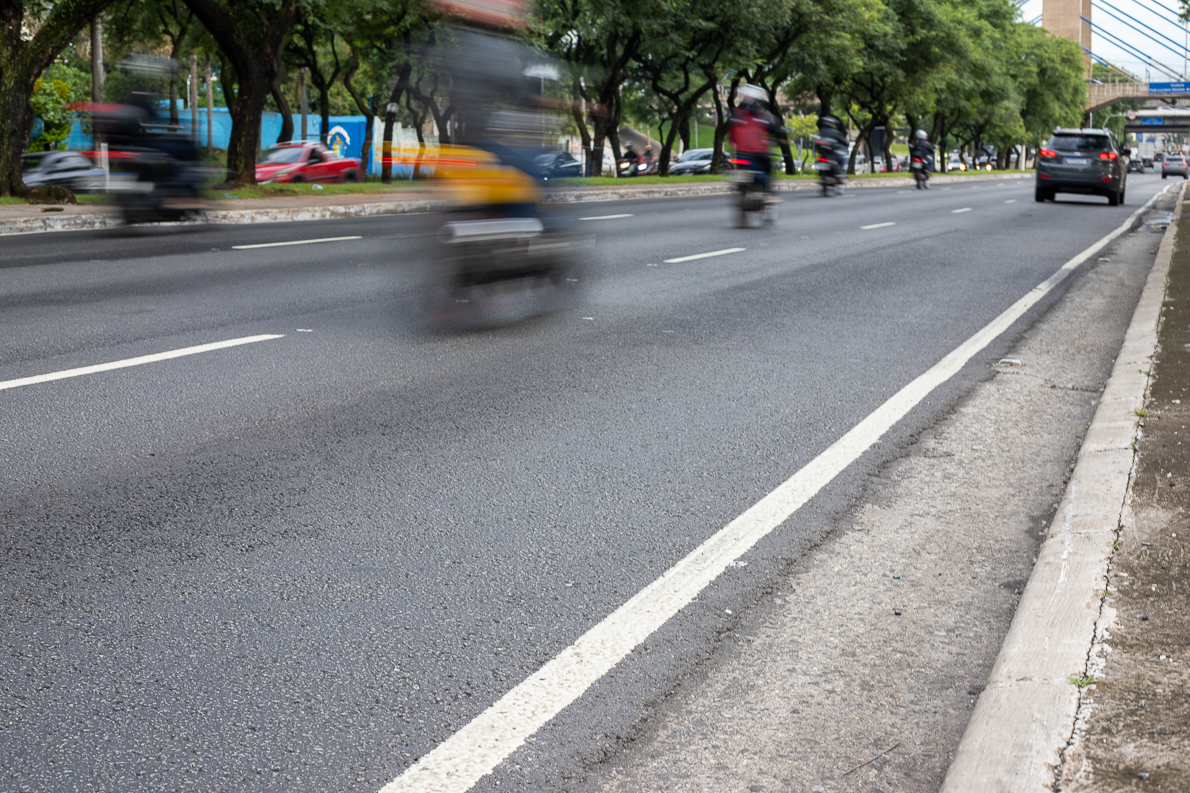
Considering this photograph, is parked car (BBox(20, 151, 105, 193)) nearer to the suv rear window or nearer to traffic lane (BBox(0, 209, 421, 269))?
traffic lane (BBox(0, 209, 421, 269))

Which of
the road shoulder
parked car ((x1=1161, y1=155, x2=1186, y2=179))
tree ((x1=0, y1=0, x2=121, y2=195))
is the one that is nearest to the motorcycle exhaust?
the road shoulder

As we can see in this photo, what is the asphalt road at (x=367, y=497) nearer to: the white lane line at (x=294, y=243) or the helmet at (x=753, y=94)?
the white lane line at (x=294, y=243)

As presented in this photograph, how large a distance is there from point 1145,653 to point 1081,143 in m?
27.9

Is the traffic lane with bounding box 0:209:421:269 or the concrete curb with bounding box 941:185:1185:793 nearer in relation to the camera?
the concrete curb with bounding box 941:185:1185:793

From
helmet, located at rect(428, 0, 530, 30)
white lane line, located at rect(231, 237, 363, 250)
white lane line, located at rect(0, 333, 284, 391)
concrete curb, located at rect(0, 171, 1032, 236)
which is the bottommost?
white lane line, located at rect(0, 333, 284, 391)

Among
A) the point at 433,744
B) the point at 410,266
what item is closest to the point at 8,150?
the point at 410,266

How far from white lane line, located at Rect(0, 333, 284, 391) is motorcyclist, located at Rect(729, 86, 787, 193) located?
10.1 meters

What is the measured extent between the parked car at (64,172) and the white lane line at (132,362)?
17347 mm

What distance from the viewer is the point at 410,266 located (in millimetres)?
11680

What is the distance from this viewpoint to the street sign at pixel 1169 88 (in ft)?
416

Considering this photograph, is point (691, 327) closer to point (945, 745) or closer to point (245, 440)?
point (245, 440)

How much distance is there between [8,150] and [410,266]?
11.6 metres

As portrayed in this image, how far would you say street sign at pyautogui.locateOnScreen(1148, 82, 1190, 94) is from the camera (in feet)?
416

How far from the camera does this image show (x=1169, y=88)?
418 feet
